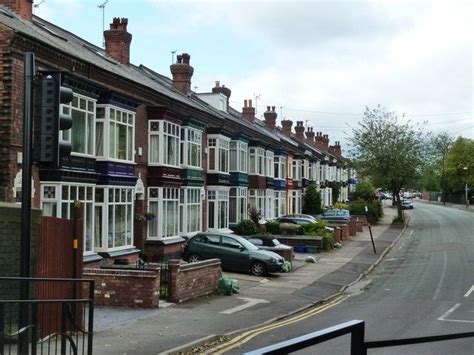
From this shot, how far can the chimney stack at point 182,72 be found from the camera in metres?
36.3

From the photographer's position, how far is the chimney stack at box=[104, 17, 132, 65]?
29.0m

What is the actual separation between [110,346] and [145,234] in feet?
50.1

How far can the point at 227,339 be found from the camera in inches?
474

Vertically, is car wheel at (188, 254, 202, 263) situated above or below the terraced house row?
below

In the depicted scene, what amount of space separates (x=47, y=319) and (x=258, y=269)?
573 inches

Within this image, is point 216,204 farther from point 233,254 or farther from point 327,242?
point 233,254

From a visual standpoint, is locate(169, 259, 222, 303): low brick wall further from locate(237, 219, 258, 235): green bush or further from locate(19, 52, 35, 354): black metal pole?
locate(237, 219, 258, 235): green bush

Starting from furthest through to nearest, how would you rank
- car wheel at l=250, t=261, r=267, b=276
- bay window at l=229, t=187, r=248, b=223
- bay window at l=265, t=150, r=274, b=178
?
bay window at l=265, t=150, r=274, b=178, bay window at l=229, t=187, r=248, b=223, car wheel at l=250, t=261, r=267, b=276

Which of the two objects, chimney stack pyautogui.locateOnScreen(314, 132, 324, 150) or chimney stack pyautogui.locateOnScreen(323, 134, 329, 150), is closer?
chimney stack pyautogui.locateOnScreen(314, 132, 324, 150)

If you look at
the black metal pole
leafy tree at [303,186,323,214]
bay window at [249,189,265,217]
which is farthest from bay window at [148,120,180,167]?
leafy tree at [303,186,323,214]

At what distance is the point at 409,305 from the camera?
54.7 feet

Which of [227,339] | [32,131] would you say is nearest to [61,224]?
[227,339]

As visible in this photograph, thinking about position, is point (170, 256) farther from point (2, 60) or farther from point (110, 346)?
point (110, 346)

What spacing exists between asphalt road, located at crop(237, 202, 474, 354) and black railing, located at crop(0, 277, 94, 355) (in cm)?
305
